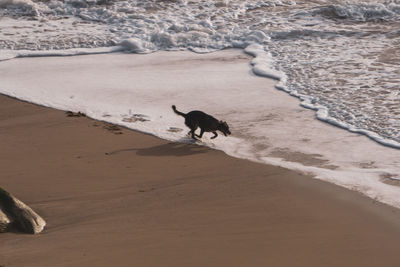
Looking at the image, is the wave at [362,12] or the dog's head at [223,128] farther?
the wave at [362,12]

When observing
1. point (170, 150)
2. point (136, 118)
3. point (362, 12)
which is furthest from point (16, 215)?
point (362, 12)

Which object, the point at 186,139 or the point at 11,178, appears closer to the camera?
the point at 11,178

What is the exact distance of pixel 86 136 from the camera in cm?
899

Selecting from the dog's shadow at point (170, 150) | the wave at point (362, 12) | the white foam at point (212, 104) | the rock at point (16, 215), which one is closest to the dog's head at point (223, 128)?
the white foam at point (212, 104)

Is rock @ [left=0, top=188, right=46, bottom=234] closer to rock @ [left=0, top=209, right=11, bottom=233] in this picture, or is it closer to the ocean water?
rock @ [left=0, top=209, right=11, bottom=233]

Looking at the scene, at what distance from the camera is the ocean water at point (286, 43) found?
854cm

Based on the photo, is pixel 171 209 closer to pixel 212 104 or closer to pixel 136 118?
pixel 136 118

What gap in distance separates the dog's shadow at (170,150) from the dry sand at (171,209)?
0.04 feet

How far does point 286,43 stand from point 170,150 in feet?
22.3

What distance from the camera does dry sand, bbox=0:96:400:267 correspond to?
5.27 metres

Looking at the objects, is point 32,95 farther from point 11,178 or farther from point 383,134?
point 383,134

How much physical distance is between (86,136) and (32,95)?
7.81ft

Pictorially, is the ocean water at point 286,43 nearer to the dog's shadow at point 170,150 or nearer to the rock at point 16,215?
the dog's shadow at point 170,150

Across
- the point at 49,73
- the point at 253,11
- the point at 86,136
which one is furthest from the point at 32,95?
the point at 253,11
